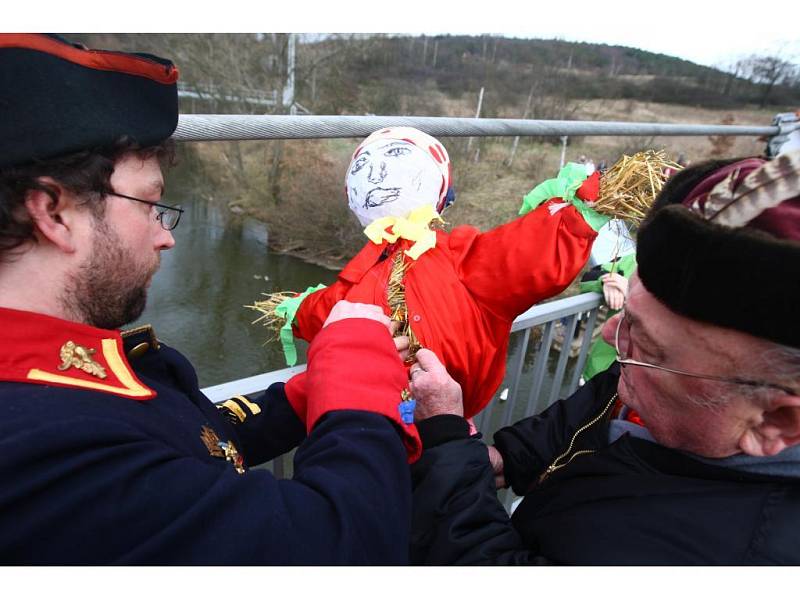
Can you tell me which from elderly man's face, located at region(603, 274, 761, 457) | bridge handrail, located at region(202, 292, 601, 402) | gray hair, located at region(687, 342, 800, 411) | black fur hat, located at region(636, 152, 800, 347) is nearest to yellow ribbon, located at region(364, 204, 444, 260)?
bridge handrail, located at region(202, 292, 601, 402)

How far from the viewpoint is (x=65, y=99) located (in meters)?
0.95

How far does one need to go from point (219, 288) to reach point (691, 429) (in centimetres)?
1464

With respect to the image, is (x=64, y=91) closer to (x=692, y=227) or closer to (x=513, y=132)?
(x=692, y=227)


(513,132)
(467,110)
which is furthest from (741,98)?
(513,132)

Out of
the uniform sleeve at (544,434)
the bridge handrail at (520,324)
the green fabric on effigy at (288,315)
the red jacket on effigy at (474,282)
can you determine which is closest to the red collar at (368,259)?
the red jacket on effigy at (474,282)

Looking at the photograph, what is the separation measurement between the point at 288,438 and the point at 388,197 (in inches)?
37.5

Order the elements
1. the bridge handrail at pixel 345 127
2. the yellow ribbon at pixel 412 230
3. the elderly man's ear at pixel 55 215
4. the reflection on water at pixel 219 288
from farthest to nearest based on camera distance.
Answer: the reflection on water at pixel 219 288 < the yellow ribbon at pixel 412 230 < the bridge handrail at pixel 345 127 < the elderly man's ear at pixel 55 215

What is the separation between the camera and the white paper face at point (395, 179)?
74.6 inches

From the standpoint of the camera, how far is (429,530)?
44.9 inches

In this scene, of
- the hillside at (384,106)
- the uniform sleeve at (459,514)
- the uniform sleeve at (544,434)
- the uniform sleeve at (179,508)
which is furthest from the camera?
the hillside at (384,106)

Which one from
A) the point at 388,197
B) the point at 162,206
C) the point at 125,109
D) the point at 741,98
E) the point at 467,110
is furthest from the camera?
the point at 467,110

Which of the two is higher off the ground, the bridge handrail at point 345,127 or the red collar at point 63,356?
the bridge handrail at point 345,127

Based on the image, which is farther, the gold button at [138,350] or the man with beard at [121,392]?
the gold button at [138,350]

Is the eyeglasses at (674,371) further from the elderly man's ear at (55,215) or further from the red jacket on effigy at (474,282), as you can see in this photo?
the elderly man's ear at (55,215)
